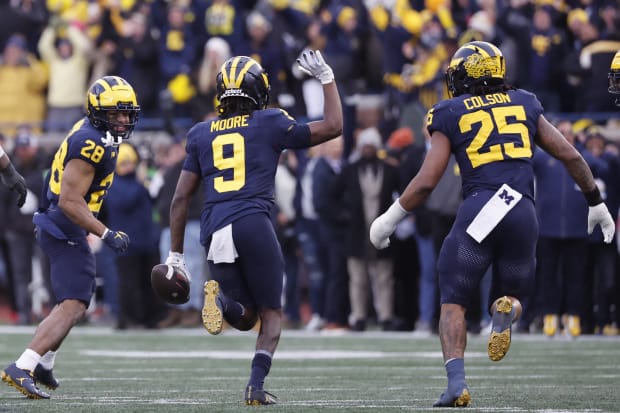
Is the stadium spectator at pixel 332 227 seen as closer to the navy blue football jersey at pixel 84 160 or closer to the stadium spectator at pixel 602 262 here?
the stadium spectator at pixel 602 262

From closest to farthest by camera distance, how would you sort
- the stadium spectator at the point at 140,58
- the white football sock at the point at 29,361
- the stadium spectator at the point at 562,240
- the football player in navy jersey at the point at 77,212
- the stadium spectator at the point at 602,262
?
the white football sock at the point at 29,361, the football player in navy jersey at the point at 77,212, the stadium spectator at the point at 562,240, the stadium spectator at the point at 602,262, the stadium spectator at the point at 140,58

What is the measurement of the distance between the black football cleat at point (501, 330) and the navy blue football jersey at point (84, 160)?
9.16ft

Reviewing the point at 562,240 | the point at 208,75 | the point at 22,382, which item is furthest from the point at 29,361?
the point at 208,75

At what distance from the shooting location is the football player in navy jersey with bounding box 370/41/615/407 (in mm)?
7477

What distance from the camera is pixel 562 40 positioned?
16.5 metres

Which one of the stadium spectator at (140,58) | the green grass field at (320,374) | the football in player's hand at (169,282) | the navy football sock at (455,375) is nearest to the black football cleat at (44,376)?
the green grass field at (320,374)

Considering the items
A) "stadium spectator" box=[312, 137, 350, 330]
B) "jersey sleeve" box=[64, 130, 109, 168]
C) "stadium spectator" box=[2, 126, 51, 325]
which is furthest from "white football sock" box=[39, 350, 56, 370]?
"stadium spectator" box=[2, 126, 51, 325]

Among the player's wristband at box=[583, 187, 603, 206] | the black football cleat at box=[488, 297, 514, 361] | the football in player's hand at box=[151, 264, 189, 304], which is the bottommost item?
the black football cleat at box=[488, 297, 514, 361]

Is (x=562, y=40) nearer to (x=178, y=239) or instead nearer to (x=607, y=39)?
(x=607, y=39)

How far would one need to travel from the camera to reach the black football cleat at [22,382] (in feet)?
27.0

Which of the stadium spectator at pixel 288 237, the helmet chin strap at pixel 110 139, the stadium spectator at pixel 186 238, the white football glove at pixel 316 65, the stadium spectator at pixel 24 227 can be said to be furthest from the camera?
the stadium spectator at pixel 24 227

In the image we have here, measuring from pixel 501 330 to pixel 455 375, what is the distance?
335 millimetres

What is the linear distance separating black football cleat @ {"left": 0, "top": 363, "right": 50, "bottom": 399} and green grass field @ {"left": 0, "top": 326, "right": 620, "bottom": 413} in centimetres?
8

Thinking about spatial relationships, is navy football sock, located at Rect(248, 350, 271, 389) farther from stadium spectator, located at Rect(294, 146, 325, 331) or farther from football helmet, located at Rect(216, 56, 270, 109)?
stadium spectator, located at Rect(294, 146, 325, 331)
